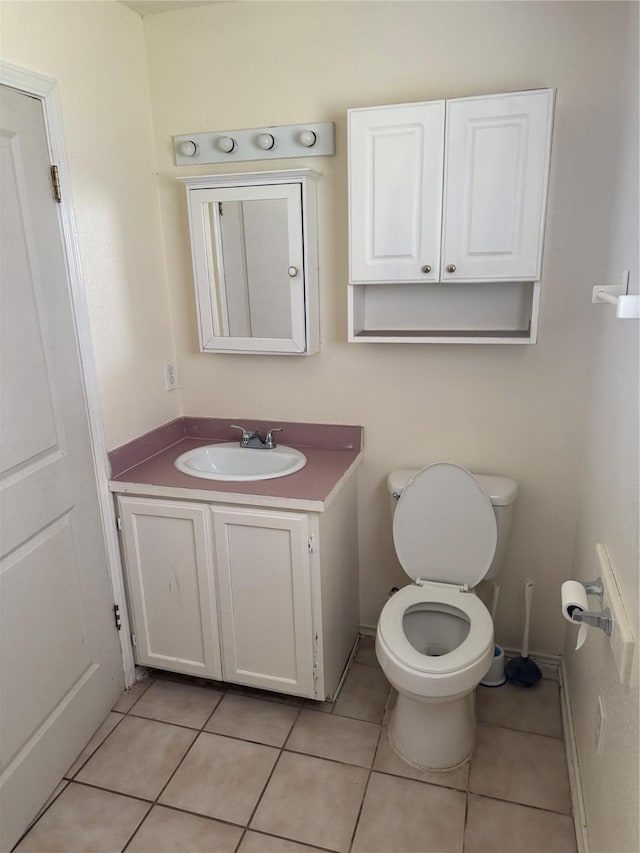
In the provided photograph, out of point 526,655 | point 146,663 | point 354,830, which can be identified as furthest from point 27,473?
point 526,655

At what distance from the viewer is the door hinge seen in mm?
1700

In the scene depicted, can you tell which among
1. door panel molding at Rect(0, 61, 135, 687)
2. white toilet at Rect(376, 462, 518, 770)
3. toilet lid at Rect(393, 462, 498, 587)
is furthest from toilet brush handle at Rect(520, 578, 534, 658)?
door panel molding at Rect(0, 61, 135, 687)

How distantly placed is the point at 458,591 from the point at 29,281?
1.67 m

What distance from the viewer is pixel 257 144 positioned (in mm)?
2068

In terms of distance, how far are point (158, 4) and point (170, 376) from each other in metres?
1.31

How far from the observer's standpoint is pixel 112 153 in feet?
6.45

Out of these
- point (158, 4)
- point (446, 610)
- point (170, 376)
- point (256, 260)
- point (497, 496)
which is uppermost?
point (158, 4)

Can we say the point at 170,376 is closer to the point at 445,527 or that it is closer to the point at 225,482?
the point at 225,482

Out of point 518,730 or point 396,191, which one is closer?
point 396,191

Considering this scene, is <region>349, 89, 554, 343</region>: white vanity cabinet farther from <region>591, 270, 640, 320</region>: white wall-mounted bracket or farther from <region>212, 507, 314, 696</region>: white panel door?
<region>212, 507, 314, 696</region>: white panel door

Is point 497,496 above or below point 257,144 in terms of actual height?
below

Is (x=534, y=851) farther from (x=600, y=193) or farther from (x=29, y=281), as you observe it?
(x=29, y=281)

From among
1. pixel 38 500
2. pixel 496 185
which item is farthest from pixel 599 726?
pixel 38 500

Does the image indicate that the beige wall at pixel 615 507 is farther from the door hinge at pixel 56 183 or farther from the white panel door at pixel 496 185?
the door hinge at pixel 56 183
